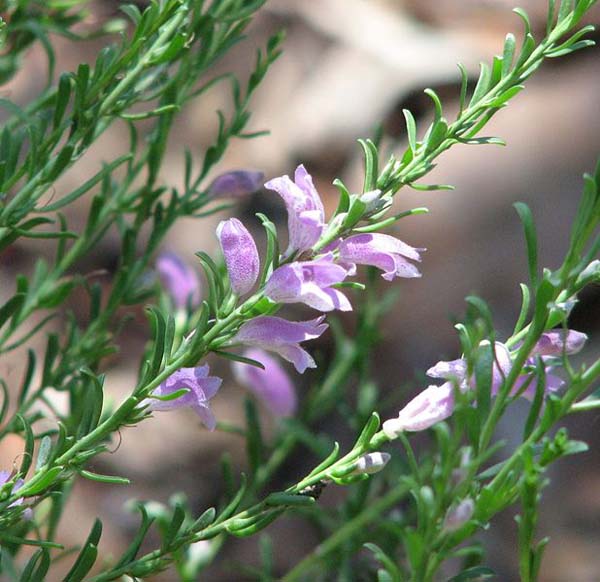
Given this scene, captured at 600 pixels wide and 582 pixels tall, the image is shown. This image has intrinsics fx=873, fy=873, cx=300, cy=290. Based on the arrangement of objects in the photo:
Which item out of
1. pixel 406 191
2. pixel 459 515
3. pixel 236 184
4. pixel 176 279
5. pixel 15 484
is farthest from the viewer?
pixel 406 191

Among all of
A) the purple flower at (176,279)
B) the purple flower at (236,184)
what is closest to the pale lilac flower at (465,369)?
the purple flower at (236,184)

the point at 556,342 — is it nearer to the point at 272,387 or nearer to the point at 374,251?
the point at 374,251

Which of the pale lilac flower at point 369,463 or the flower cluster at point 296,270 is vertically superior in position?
the flower cluster at point 296,270

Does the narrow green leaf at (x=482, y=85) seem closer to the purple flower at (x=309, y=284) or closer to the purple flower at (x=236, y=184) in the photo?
the purple flower at (x=309, y=284)

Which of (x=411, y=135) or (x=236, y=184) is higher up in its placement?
(x=411, y=135)

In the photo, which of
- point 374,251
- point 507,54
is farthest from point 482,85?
point 374,251

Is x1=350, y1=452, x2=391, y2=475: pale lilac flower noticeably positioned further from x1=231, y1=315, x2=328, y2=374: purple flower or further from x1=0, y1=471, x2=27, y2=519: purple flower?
x1=0, y1=471, x2=27, y2=519: purple flower

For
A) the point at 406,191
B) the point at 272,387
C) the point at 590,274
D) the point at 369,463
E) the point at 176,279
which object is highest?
the point at 590,274
